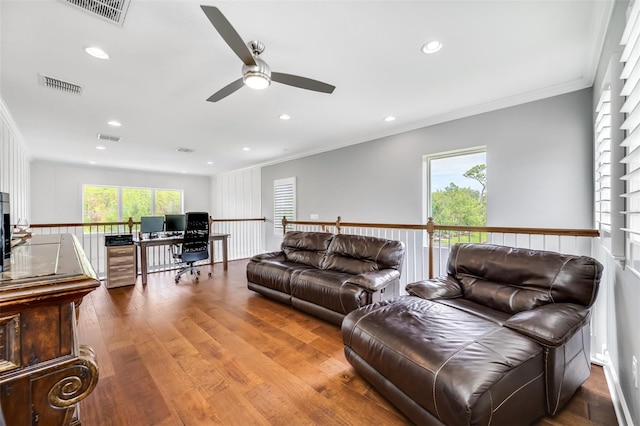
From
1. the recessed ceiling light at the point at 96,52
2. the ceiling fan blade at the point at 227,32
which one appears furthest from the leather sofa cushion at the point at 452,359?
the recessed ceiling light at the point at 96,52

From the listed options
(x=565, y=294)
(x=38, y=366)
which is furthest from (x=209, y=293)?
(x=565, y=294)

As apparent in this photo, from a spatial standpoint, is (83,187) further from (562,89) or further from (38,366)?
(562,89)

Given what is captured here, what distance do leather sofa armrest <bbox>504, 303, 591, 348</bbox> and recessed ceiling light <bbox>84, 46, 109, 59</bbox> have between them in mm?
3717

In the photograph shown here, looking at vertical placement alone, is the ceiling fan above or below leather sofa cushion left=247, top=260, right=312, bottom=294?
above

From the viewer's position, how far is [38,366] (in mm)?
661

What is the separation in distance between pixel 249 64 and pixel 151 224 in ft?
15.1

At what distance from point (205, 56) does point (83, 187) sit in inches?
301

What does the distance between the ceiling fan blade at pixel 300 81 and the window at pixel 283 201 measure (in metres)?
4.11

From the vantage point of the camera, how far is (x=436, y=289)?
2.26 m

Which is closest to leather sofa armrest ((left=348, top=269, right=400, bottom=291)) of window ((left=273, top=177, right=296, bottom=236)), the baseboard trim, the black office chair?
the baseboard trim

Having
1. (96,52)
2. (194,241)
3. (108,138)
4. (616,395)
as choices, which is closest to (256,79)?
(96,52)

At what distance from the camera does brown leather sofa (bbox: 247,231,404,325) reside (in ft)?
8.89

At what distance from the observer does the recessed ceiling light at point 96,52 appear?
2238 mm

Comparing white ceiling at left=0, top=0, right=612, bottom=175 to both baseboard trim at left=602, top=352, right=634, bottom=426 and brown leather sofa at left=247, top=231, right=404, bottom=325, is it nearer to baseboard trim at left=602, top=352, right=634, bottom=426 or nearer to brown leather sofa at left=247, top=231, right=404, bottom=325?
brown leather sofa at left=247, top=231, right=404, bottom=325
